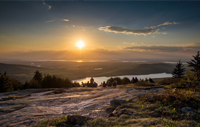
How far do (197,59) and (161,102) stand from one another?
22.6 metres

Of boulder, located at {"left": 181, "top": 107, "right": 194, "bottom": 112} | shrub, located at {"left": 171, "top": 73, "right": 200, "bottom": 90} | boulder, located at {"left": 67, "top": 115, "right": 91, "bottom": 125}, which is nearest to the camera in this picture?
boulder, located at {"left": 67, "top": 115, "right": 91, "bottom": 125}

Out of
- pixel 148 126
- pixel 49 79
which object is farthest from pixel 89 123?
pixel 49 79

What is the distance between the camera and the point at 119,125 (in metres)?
5.89

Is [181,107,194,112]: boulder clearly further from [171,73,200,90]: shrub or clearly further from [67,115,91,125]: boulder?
[171,73,200,90]: shrub

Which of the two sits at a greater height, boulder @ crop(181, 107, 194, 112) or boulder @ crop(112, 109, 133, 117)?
boulder @ crop(181, 107, 194, 112)

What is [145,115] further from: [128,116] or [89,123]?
[89,123]

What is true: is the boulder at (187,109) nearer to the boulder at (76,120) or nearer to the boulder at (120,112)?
the boulder at (120,112)

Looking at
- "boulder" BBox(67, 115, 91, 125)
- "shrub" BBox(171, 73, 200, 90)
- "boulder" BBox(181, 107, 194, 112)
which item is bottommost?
"boulder" BBox(67, 115, 91, 125)

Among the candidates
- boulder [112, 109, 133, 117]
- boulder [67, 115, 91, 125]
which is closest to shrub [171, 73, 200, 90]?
boulder [112, 109, 133, 117]

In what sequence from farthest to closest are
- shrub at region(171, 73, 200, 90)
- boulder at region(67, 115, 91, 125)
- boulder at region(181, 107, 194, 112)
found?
shrub at region(171, 73, 200, 90), boulder at region(181, 107, 194, 112), boulder at region(67, 115, 91, 125)

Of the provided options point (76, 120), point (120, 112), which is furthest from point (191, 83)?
point (76, 120)

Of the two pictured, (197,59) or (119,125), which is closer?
(119,125)

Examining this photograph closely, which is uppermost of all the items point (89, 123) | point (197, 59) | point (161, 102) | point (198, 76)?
point (197, 59)

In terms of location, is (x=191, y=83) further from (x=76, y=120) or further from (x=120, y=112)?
(x=76, y=120)
